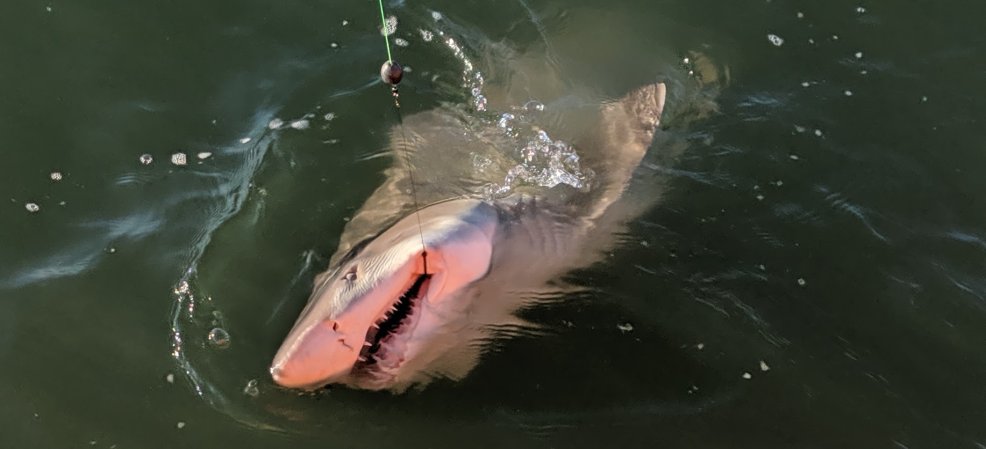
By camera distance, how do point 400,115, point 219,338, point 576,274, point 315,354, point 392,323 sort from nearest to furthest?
1. point 315,354
2. point 392,323
3. point 219,338
4. point 576,274
5. point 400,115

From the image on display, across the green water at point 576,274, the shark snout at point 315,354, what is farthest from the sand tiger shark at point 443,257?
the green water at point 576,274

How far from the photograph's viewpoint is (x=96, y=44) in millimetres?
5270

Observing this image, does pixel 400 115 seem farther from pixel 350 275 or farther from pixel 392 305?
pixel 392 305

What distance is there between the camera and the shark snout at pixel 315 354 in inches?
129

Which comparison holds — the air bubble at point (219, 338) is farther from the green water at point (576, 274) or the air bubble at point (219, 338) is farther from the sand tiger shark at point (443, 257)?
the sand tiger shark at point (443, 257)

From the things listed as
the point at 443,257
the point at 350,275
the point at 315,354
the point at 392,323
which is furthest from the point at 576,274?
the point at 315,354

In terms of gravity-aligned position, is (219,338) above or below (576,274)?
above

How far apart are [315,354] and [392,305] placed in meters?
0.40

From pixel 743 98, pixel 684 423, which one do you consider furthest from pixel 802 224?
pixel 684 423

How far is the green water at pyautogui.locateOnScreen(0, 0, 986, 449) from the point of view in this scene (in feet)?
12.6

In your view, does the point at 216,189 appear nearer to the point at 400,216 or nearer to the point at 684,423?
the point at 400,216

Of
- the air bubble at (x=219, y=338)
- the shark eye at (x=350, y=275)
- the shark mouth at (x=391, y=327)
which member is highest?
the shark eye at (x=350, y=275)

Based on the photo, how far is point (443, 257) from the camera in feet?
11.6

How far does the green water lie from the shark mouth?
0.29 m
